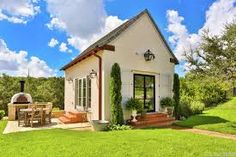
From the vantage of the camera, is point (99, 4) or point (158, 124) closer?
point (158, 124)

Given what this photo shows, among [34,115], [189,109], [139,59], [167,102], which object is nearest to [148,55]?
[139,59]

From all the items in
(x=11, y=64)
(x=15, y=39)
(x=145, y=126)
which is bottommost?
(x=145, y=126)

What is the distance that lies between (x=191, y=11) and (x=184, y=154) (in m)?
13.2

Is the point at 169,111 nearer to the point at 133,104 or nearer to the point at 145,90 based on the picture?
the point at 145,90

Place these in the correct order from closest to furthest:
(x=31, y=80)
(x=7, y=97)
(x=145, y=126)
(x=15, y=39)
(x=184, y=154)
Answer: (x=184, y=154) < (x=145, y=126) < (x=15, y=39) < (x=7, y=97) < (x=31, y=80)

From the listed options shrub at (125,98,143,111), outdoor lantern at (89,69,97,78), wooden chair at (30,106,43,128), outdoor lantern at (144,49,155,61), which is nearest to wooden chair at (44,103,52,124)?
wooden chair at (30,106,43,128)

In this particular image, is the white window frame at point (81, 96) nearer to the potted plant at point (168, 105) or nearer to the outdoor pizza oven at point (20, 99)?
the outdoor pizza oven at point (20, 99)

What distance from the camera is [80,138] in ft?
32.9

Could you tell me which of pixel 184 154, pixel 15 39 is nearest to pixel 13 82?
pixel 15 39

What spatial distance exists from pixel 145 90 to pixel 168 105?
1.83 metres

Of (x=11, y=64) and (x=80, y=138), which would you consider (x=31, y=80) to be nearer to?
(x=11, y=64)

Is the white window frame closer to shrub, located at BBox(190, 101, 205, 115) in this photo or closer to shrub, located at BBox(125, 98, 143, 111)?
shrub, located at BBox(125, 98, 143, 111)

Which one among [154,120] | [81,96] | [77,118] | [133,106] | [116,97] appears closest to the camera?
[116,97]

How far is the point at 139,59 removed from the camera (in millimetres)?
14984
